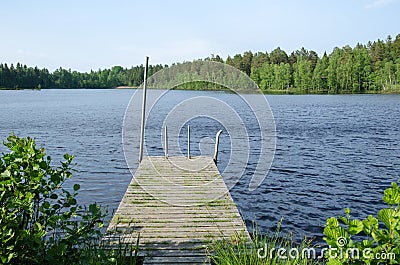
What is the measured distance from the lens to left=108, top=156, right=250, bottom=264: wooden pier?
4836 millimetres

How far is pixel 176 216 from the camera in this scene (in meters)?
6.15

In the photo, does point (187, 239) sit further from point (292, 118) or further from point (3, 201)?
point (292, 118)

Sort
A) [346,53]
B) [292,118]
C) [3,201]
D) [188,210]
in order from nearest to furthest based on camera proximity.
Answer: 1. [3,201]
2. [188,210]
3. [292,118]
4. [346,53]

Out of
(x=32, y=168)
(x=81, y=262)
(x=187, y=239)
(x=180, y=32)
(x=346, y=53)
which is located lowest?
(x=187, y=239)

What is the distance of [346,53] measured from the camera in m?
95.1

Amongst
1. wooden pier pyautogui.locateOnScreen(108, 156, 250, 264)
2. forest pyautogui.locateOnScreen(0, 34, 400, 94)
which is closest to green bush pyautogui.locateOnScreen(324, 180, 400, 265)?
wooden pier pyautogui.locateOnScreen(108, 156, 250, 264)

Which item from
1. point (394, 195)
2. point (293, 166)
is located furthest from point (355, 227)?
point (293, 166)

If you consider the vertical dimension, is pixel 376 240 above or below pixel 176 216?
above

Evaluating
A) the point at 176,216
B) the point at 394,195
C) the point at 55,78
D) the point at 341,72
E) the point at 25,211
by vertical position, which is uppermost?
the point at 341,72

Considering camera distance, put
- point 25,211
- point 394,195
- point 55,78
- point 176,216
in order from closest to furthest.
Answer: point 394,195 → point 25,211 → point 176,216 → point 55,78

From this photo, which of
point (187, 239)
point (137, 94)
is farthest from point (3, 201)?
point (137, 94)

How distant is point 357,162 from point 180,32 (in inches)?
310

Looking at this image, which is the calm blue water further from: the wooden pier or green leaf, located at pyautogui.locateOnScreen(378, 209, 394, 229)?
green leaf, located at pyautogui.locateOnScreen(378, 209, 394, 229)

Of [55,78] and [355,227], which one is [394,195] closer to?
[355,227]
